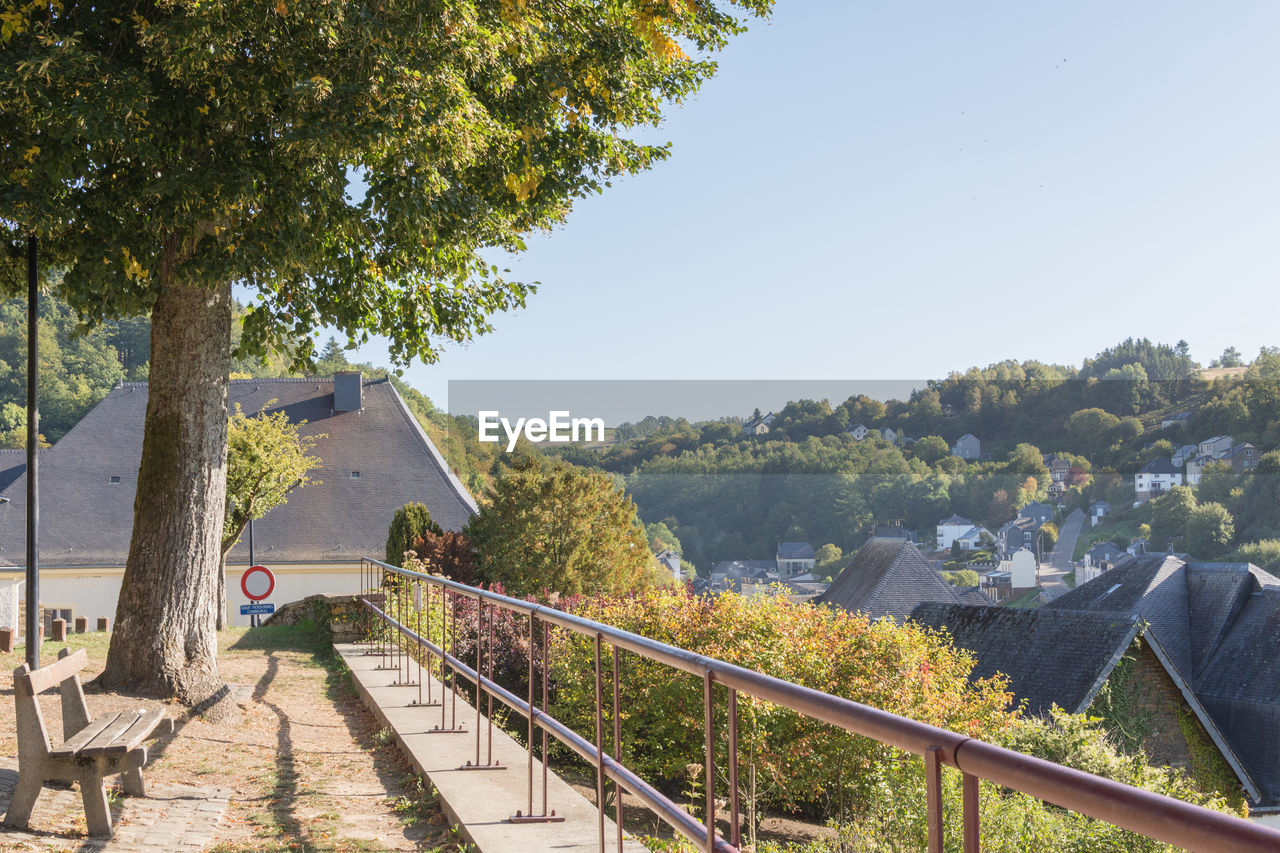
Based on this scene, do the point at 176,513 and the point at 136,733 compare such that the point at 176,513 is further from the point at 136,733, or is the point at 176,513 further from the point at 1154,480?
the point at 1154,480

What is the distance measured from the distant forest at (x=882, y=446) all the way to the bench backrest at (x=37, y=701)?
53093 mm

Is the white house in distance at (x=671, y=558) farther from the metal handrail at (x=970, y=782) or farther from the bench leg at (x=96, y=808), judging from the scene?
the metal handrail at (x=970, y=782)

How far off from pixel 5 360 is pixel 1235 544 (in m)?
90.7

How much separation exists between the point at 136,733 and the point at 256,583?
12487 mm

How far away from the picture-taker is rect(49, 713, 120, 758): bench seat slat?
175 inches

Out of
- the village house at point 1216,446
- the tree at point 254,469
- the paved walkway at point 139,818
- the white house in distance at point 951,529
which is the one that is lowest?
the white house in distance at point 951,529

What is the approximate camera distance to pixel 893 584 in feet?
132

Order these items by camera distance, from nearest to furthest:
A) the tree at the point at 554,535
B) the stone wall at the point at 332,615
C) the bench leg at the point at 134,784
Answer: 1. the bench leg at the point at 134,784
2. the stone wall at the point at 332,615
3. the tree at the point at 554,535

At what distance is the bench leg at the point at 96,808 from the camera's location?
4.55 m

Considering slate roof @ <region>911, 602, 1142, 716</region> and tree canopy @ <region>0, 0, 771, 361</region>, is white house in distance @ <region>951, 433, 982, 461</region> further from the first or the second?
tree canopy @ <region>0, 0, 771, 361</region>

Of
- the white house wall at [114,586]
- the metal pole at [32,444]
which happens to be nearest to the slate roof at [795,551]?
the white house wall at [114,586]

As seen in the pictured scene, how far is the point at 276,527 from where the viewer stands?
107ft

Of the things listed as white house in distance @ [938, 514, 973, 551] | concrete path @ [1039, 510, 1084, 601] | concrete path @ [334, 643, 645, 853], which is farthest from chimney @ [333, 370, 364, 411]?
concrete path @ [1039, 510, 1084, 601]

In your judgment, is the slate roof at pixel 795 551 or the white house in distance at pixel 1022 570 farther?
the white house in distance at pixel 1022 570
